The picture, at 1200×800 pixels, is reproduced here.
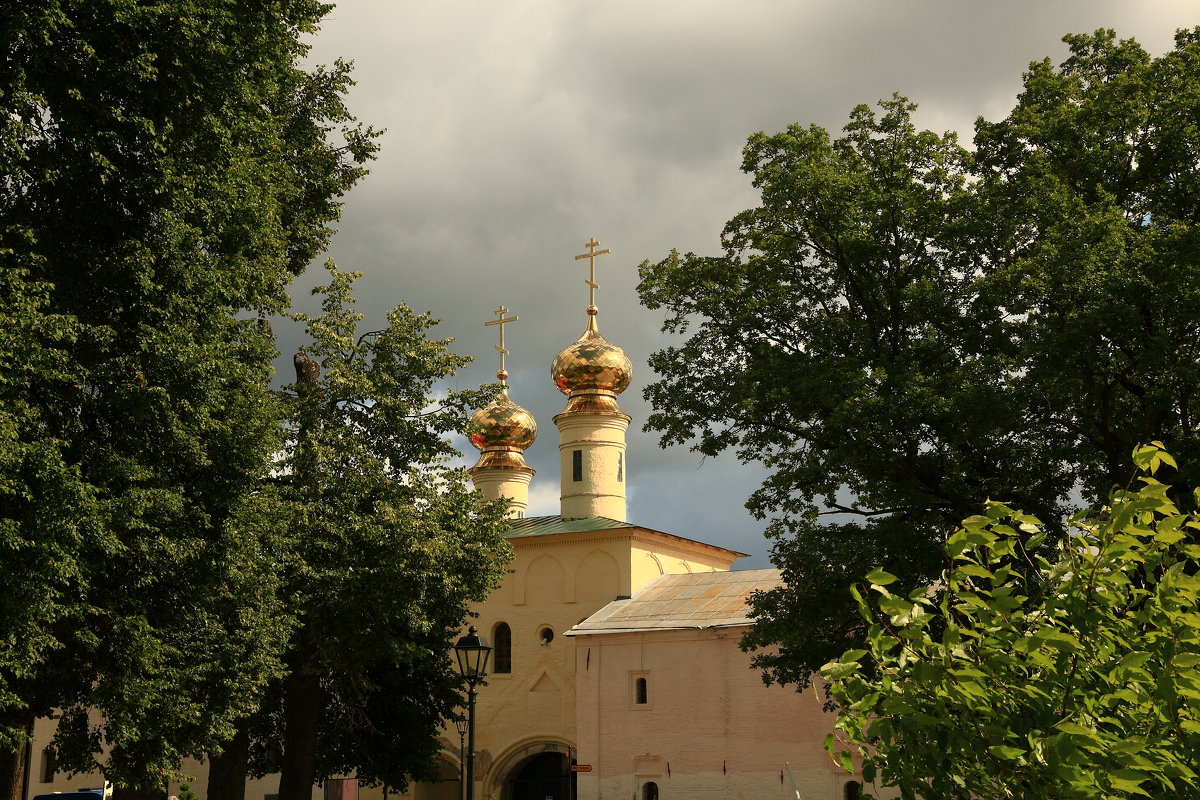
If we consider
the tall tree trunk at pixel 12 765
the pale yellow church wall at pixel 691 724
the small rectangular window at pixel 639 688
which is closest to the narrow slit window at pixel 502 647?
the pale yellow church wall at pixel 691 724

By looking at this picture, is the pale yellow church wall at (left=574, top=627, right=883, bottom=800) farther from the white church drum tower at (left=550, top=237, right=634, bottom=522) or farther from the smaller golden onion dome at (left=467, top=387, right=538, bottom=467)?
the smaller golden onion dome at (left=467, top=387, right=538, bottom=467)

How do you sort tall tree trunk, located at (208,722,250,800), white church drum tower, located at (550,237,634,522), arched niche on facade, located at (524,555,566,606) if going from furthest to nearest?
white church drum tower, located at (550,237,634,522) → arched niche on facade, located at (524,555,566,606) → tall tree trunk, located at (208,722,250,800)

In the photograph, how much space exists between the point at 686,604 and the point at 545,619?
4859 millimetres

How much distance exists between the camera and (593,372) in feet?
127

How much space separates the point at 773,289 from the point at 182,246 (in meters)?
8.95

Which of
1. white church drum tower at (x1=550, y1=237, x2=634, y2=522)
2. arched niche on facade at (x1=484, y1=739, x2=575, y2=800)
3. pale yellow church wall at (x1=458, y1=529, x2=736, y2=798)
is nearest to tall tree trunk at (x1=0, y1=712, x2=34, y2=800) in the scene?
pale yellow church wall at (x1=458, y1=529, x2=736, y2=798)

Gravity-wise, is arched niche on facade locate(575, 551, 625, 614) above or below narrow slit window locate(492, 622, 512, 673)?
above

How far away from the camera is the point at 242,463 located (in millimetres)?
15281

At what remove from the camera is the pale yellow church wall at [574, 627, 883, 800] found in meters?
28.3

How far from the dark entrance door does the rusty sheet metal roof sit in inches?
165

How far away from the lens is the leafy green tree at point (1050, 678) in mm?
3629

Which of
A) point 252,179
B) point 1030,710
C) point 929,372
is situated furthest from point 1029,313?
point 1030,710

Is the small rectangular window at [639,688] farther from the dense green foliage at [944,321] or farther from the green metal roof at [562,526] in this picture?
the dense green foliage at [944,321]

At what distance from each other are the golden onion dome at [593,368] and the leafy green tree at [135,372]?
22.7 meters
